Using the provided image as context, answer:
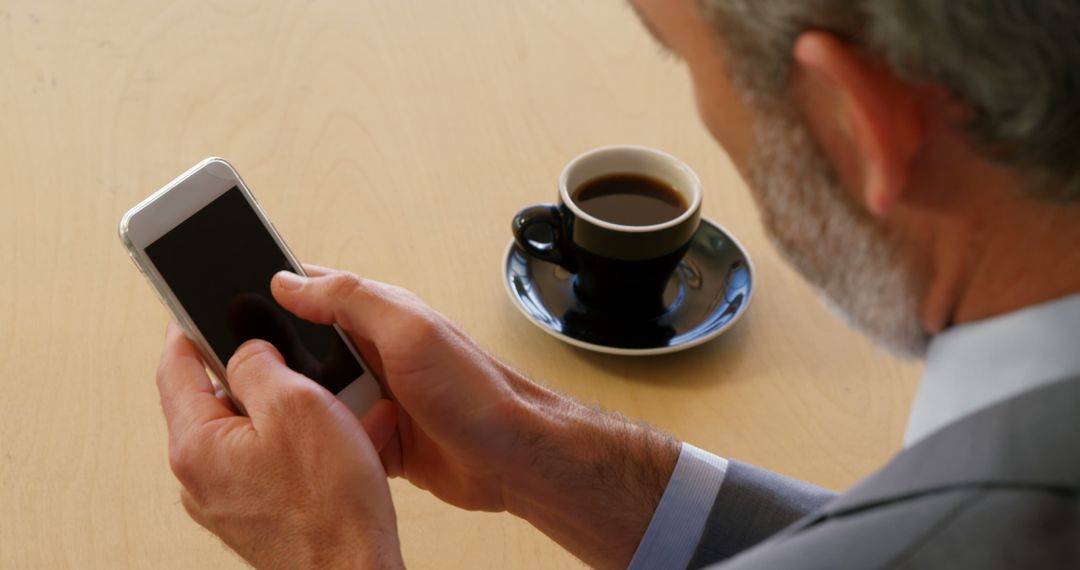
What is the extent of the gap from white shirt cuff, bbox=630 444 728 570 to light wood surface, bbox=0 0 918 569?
48 mm

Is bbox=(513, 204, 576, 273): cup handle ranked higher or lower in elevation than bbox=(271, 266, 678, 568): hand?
higher

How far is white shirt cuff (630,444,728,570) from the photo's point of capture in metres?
0.89

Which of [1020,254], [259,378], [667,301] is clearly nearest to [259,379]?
[259,378]

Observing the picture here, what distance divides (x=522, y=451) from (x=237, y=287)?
9.7 inches

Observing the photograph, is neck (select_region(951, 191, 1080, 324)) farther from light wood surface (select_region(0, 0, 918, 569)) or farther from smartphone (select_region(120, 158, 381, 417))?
smartphone (select_region(120, 158, 381, 417))

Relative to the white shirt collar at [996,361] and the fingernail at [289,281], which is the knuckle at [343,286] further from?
the white shirt collar at [996,361]

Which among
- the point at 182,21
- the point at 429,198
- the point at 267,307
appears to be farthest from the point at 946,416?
the point at 182,21

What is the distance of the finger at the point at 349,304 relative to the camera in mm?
831

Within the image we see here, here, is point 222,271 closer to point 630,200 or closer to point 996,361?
point 630,200

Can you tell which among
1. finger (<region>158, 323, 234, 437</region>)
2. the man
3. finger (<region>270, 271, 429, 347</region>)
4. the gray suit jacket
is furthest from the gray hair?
finger (<region>158, 323, 234, 437</region>)

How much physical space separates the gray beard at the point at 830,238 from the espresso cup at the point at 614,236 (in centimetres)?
22

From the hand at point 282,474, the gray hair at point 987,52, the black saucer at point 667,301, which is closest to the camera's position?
the gray hair at point 987,52

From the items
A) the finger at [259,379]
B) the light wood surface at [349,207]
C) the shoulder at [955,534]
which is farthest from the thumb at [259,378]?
the shoulder at [955,534]

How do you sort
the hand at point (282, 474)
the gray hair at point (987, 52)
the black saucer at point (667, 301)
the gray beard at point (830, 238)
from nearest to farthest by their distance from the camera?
the gray hair at point (987, 52) < the gray beard at point (830, 238) < the hand at point (282, 474) < the black saucer at point (667, 301)
